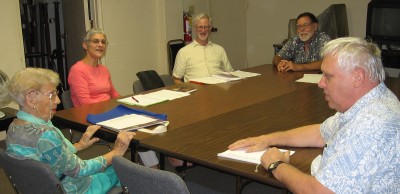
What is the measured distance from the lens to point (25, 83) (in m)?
1.81

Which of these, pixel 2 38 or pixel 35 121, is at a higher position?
pixel 2 38

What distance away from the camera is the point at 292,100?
274 centimetres

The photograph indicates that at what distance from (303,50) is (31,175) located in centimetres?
301

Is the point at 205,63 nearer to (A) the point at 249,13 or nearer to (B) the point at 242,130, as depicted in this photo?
(B) the point at 242,130

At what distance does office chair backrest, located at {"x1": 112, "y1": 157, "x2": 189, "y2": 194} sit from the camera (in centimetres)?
136

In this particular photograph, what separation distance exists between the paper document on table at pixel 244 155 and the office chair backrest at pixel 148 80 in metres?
1.67

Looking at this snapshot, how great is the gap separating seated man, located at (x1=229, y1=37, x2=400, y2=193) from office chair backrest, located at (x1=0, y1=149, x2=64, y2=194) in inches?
32.5

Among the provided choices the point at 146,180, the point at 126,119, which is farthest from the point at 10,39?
the point at 146,180

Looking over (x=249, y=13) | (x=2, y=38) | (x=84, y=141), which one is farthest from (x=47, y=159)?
(x=249, y=13)

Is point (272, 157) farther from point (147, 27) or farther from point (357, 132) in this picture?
point (147, 27)

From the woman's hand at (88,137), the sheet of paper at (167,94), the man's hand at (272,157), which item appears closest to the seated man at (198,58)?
the sheet of paper at (167,94)

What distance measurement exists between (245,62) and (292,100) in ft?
15.2

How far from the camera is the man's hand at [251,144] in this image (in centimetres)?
181

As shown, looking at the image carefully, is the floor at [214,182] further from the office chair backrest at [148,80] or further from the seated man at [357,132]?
the seated man at [357,132]
